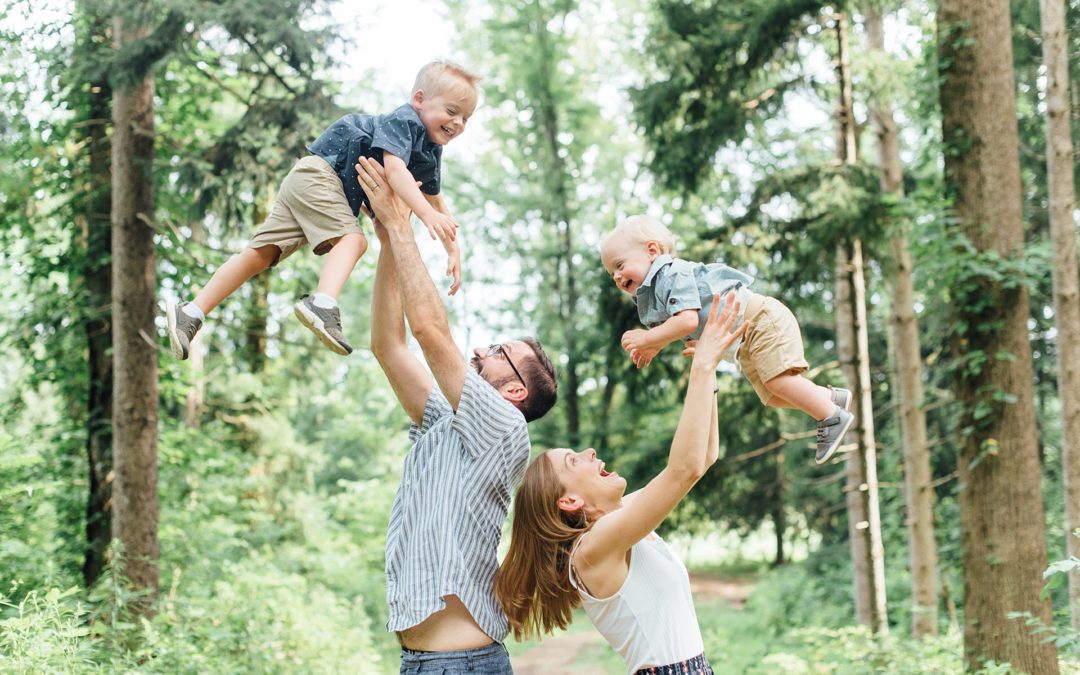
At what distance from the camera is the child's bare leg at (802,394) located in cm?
283

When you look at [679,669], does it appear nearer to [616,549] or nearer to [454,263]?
[616,549]

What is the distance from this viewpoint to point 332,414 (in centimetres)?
2144

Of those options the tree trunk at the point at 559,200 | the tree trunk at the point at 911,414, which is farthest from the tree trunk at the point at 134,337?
the tree trunk at the point at 559,200

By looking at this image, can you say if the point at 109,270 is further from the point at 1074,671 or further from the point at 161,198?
the point at 1074,671

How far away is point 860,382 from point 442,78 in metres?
7.44

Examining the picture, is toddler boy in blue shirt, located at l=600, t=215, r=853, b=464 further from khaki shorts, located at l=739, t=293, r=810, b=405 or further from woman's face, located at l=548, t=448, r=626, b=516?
woman's face, located at l=548, t=448, r=626, b=516

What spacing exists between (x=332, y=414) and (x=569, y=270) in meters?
6.48

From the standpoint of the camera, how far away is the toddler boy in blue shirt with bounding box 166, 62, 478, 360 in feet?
9.02

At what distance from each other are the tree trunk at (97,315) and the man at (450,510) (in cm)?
655

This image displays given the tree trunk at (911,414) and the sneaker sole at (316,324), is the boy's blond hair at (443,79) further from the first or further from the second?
the tree trunk at (911,414)

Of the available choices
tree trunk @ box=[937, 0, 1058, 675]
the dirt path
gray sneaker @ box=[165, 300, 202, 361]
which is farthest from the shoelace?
the dirt path

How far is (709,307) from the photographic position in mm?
2686

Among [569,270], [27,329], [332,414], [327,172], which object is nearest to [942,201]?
[327,172]

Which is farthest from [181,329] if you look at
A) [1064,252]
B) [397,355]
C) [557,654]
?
[557,654]
